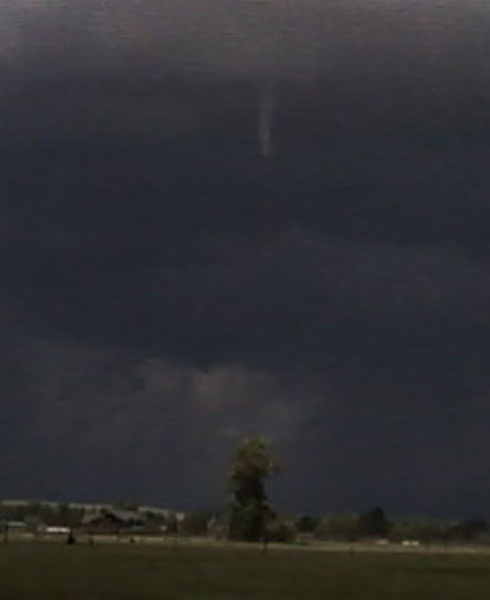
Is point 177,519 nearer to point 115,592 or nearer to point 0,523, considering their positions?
point 0,523

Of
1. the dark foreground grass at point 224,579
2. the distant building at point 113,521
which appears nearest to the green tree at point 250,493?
the distant building at point 113,521

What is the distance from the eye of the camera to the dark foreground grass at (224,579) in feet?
99.9

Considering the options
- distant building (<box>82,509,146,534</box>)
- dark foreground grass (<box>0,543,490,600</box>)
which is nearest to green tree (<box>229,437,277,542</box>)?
distant building (<box>82,509,146,534</box>)

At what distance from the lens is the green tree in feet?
326

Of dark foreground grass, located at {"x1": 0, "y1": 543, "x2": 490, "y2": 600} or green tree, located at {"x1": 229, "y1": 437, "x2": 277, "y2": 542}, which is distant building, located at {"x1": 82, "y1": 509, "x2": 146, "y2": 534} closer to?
green tree, located at {"x1": 229, "y1": 437, "x2": 277, "y2": 542}

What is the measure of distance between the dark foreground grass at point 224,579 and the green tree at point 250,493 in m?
49.6

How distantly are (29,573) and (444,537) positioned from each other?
66602 mm

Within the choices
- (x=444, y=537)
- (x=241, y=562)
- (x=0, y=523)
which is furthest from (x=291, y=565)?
(x=444, y=537)

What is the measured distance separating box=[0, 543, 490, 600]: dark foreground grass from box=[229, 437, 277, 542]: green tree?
49.6 metres

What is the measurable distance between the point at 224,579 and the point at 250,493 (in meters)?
68.1

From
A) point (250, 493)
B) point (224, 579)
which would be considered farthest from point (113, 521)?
point (224, 579)

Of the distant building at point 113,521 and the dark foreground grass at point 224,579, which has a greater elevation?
the distant building at point 113,521

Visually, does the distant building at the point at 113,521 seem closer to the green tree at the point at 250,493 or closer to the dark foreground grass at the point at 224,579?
the green tree at the point at 250,493

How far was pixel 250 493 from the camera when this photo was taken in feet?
338
